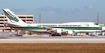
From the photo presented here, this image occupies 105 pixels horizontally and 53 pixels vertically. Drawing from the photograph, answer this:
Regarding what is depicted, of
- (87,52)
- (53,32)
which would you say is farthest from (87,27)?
(87,52)

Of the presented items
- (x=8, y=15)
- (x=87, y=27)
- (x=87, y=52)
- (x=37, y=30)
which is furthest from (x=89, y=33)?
(x=87, y=52)

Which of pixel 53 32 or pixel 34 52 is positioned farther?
pixel 53 32

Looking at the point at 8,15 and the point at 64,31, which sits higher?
→ the point at 8,15

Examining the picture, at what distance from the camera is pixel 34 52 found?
77.7 ft

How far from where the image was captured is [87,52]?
923 inches

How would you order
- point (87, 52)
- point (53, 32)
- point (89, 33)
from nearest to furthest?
point (87, 52)
point (53, 32)
point (89, 33)

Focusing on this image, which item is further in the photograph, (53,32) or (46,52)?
(53,32)

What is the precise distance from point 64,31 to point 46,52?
164 ft

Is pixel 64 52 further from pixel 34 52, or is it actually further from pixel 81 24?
pixel 81 24

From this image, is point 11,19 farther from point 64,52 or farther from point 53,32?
point 64,52

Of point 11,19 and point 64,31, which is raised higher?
point 11,19

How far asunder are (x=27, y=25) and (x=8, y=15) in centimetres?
838

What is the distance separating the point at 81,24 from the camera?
243 ft

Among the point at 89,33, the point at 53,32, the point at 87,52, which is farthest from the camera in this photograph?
the point at 89,33
